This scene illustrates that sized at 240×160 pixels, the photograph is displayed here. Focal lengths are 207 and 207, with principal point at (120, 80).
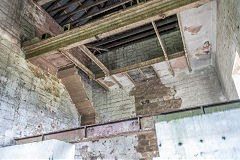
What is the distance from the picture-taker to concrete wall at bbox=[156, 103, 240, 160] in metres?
3.59

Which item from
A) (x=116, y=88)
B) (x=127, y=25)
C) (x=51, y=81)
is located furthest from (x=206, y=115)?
(x=116, y=88)

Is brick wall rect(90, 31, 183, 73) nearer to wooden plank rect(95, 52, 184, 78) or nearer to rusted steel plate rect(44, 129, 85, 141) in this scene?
wooden plank rect(95, 52, 184, 78)

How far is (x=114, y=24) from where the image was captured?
669 centimetres

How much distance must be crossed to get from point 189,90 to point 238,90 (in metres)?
3.93

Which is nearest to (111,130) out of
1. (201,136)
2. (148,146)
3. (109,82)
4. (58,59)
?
(201,136)

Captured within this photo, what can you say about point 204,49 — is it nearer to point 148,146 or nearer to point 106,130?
point 148,146

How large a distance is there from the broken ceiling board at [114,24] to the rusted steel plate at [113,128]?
3.05 metres

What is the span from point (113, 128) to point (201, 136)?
234cm

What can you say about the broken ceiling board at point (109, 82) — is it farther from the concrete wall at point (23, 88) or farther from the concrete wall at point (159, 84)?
the concrete wall at point (23, 88)

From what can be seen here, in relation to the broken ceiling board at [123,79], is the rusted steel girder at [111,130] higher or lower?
lower

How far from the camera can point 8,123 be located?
6.42 m

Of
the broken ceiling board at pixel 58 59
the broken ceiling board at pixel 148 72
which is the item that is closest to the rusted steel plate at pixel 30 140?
the broken ceiling board at pixel 58 59

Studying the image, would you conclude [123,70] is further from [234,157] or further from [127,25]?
[234,157]

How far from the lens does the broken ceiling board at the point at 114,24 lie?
6004 millimetres
